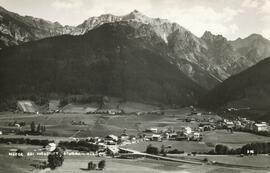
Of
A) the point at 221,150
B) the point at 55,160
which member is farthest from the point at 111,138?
the point at 55,160

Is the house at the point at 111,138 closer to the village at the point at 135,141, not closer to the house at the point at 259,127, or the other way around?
the village at the point at 135,141

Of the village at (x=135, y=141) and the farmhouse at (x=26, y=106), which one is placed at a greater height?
the farmhouse at (x=26, y=106)

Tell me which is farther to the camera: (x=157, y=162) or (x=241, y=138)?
(x=241, y=138)

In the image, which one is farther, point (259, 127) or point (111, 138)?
point (259, 127)

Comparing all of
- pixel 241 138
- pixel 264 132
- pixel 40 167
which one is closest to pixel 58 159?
pixel 40 167

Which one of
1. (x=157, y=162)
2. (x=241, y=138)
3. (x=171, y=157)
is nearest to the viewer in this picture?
(x=157, y=162)

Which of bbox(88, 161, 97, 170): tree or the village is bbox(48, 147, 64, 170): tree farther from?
bbox(88, 161, 97, 170): tree

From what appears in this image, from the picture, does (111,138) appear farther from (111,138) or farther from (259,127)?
(259,127)

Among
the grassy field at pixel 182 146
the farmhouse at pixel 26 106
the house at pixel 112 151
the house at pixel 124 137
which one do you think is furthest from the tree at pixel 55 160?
the farmhouse at pixel 26 106

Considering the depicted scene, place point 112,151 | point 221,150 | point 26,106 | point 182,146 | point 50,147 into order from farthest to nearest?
point 26,106 → point 182,146 → point 112,151 → point 221,150 → point 50,147

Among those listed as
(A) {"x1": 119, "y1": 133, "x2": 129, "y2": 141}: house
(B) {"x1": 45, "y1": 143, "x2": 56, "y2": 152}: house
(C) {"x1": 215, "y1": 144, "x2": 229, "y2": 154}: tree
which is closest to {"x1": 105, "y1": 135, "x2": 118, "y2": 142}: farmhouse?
(A) {"x1": 119, "y1": 133, "x2": 129, "y2": 141}: house

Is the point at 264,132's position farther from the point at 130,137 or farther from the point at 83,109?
the point at 83,109
